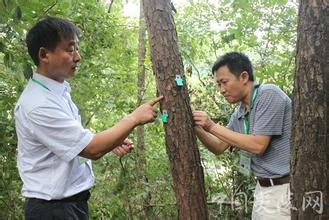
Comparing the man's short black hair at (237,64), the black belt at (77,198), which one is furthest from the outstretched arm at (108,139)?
the man's short black hair at (237,64)

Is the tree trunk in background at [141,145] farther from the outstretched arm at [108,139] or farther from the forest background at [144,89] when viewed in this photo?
the outstretched arm at [108,139]

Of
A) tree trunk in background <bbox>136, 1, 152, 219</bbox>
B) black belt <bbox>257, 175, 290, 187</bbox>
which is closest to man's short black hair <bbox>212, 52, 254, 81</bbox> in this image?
black belt <bbox>257, 175, 290, 187</bbox>

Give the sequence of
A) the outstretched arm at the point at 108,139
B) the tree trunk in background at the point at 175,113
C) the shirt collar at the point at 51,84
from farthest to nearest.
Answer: the tree trunk in background at the point at 175,113, the shirt collar at the point at 51,84, the outstretched arm at the point at 108,139

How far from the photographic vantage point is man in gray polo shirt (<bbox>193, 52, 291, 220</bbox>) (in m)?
2.49

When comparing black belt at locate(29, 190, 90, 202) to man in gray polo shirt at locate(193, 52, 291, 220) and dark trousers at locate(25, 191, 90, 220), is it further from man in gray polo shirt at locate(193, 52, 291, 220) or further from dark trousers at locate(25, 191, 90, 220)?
man in gray polo shirt at locate(193, 52, 291, 220)

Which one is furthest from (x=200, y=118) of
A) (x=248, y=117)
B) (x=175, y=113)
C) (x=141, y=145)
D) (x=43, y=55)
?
(x=141, y=145)

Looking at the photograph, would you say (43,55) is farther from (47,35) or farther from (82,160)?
(82,160)

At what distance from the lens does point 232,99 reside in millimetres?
2742

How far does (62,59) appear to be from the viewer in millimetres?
2107

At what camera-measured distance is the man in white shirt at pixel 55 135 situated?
1939 millimetres

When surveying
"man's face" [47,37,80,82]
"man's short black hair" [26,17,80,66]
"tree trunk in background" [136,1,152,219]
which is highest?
"man's short black hair" [26,17,80,66]

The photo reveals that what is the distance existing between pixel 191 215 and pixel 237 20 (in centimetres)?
226

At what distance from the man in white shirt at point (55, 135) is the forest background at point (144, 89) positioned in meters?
1.35

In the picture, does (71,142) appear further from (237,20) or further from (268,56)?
(268,56)
